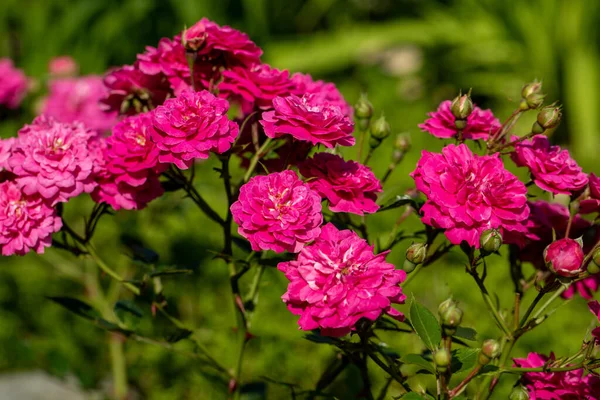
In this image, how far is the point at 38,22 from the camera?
3.77 metres

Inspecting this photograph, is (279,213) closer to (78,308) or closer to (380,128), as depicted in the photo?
(380,128)

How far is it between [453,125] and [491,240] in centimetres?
22

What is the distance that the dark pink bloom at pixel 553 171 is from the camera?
0.91m

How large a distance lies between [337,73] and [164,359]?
3028 millimetres

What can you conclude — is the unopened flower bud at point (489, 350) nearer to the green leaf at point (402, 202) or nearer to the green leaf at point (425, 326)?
the green leaf at point (425, 326)

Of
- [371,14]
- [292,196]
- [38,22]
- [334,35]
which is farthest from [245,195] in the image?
[371,14]

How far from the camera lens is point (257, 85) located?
3.23 feet

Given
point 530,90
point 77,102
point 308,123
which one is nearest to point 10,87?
point 77,102

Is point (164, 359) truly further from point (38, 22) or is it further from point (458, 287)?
point (38, 22)

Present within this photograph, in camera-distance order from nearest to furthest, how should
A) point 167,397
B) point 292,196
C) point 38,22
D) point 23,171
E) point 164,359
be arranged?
point 292,196 < point 23,171 < point 167,397 < point 164,359 < point 38,22

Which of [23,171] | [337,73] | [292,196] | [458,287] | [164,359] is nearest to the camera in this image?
[292,196]

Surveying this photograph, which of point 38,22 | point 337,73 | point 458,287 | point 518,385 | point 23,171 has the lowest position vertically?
point 337,73

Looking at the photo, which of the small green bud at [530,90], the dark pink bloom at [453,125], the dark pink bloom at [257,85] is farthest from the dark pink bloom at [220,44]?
the small green bud at [530,90]

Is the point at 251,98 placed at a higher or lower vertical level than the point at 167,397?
higher
